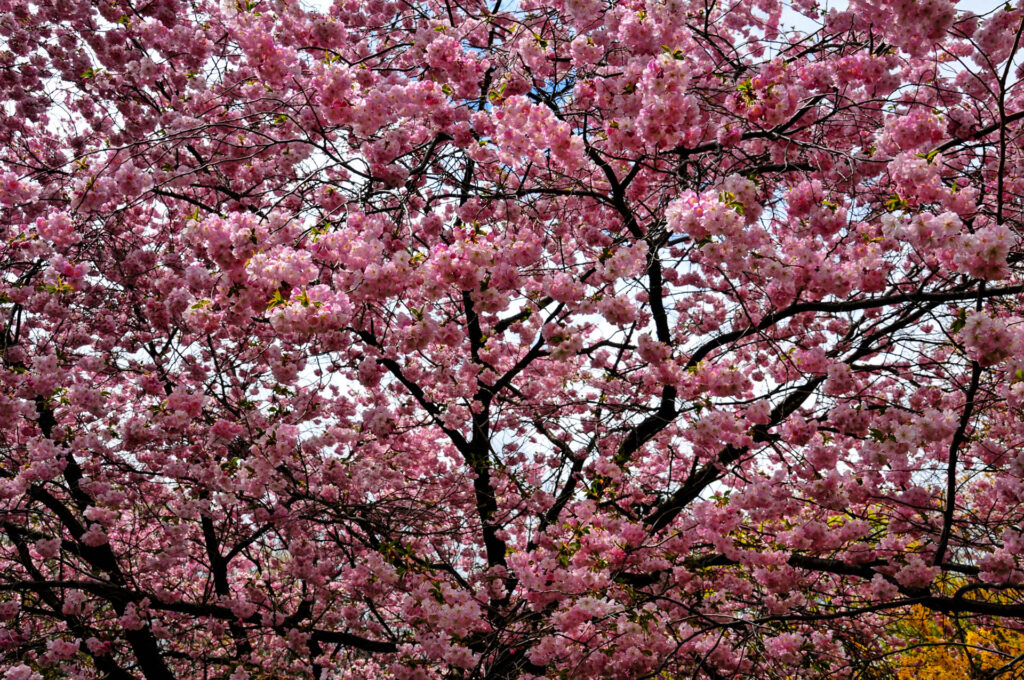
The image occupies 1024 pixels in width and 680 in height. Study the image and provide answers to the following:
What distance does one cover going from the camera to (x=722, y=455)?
5070mm

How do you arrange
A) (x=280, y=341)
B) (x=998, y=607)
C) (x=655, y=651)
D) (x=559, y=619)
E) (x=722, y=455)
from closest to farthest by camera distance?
(x=998, y=607), (x=559, y=619), (x=655, y=651), (x=722, y=455), (x=280, y=341)

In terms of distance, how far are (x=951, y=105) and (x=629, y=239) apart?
2.51 metres

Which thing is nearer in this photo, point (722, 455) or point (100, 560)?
point (722, 455)

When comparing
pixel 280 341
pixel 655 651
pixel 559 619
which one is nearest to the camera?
pixel 559 619

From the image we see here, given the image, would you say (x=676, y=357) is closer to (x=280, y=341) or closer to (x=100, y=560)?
(x=280, y=341)

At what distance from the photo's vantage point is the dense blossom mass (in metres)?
3.30

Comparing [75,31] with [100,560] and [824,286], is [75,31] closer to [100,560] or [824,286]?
[100,560]

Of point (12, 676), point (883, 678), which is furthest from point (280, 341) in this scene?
point (883, 678)

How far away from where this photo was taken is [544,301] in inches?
278

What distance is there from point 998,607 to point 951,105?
3224 millimetres

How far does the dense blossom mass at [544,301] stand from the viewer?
10.8 ft

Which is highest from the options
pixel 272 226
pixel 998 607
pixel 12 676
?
pixel 272 226

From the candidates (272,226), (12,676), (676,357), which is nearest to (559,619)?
(676,357)

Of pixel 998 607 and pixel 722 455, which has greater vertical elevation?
pixel 722 455
